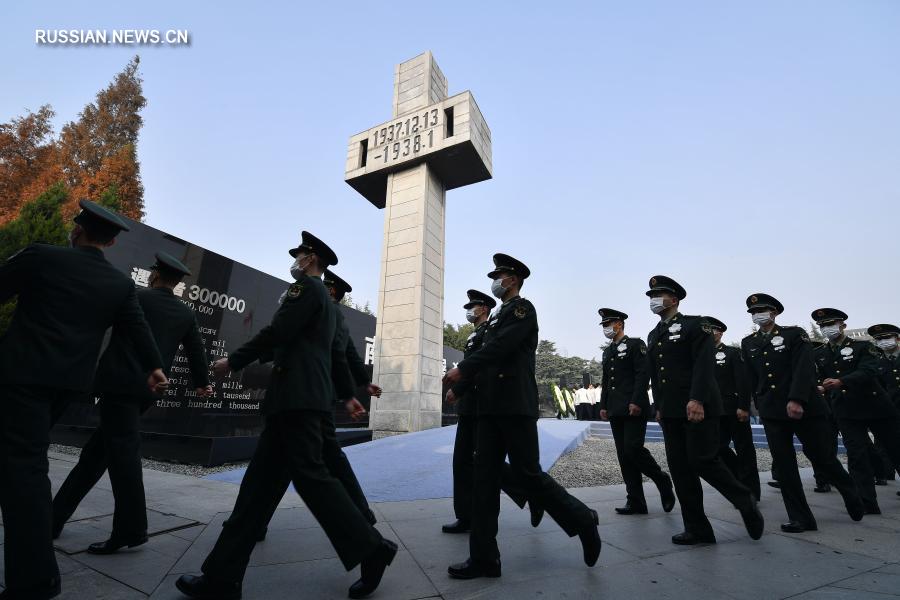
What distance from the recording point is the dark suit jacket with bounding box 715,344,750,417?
5906 millimetres

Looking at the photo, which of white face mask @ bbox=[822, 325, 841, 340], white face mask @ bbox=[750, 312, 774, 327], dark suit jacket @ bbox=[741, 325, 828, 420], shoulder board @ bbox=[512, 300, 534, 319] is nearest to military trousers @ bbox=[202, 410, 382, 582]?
shoulder board @ bbox=[512, 300, 534, 319]

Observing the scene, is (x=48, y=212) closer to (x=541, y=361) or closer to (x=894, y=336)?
(x=894, y=336)

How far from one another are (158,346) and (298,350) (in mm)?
1628

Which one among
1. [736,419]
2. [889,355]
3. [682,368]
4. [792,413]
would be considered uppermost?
[889,355]

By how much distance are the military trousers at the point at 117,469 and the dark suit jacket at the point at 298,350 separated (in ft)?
3.49

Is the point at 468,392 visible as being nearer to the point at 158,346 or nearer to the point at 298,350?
the point at 298,350

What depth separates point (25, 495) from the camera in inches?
82.0

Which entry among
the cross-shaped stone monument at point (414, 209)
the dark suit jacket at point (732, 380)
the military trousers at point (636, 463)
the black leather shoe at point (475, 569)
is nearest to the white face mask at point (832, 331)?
the dark suit jacket at point (732, 380)

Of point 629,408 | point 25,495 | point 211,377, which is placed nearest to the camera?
point 25,495

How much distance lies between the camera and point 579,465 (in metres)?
7.83

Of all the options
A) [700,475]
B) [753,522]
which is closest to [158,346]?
[700,475]

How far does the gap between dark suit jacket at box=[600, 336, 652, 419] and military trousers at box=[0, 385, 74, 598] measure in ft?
14.3

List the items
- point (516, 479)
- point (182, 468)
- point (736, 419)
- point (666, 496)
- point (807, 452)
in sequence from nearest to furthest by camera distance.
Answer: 1. point (516, 479)
2. point (807, 452)
3. point (666, 496)
4. point (736, 419)
5. point (182, 468)

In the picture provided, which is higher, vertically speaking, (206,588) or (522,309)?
(522,309)
